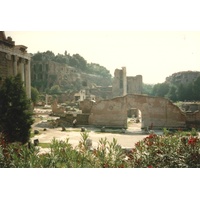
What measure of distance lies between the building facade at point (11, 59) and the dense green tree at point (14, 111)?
8.19 ft

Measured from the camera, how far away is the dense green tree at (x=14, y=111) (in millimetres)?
12031

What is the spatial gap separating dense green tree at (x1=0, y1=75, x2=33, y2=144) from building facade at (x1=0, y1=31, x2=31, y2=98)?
8.19 feet

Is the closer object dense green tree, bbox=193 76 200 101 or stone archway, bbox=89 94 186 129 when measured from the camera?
stone archway, bbox=89 94 186 129

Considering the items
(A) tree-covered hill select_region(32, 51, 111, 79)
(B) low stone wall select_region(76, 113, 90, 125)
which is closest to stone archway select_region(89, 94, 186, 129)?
(B) low stone wall select_region(76, 113, 90, 125)

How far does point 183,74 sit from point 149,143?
5211cm

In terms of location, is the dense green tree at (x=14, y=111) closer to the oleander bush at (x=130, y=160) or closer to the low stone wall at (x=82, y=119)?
the oleander bush at (x=130, y=160)

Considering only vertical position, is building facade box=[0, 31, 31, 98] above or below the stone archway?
above

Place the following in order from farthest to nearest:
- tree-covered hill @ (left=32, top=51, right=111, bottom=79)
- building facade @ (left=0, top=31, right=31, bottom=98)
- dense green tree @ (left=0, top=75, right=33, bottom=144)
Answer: tree-covered hill @ (left=32, top=51, right=111, bottom=79)
building facade @ (left=0, top=31, right=31, bottom=98)
dense green tree @ (left=0, top=75, right=33, bottom=144)

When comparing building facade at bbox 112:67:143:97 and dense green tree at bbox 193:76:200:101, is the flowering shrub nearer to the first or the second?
Answer: dense green tree at bbox 193:76:200:101

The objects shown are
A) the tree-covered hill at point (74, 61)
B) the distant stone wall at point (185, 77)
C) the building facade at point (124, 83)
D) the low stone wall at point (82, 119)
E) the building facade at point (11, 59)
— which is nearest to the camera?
the building facade at point (11, 59)

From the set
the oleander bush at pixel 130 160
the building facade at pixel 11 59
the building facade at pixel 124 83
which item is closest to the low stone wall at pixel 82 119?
the building facade at pixel 11 59

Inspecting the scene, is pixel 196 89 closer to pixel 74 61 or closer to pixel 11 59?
pixel 11 59

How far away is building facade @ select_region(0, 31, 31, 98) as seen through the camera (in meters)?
17.2

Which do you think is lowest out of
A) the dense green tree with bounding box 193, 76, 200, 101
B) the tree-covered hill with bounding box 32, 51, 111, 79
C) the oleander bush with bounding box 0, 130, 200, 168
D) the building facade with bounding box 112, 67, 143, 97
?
the oleander bush with bounding box 0, 130, 200, 168
